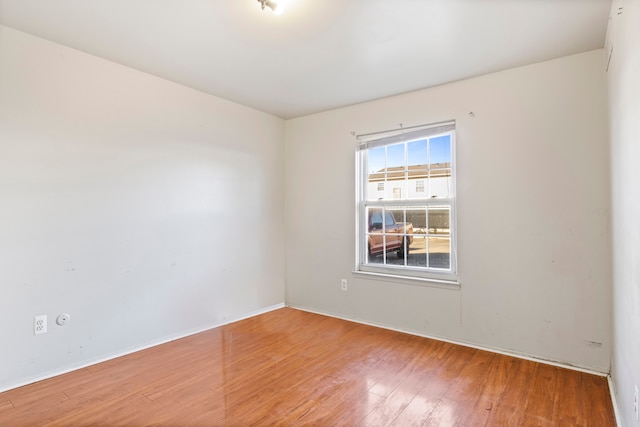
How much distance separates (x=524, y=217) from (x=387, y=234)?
1.31 m

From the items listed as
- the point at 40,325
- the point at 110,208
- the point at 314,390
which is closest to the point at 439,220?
the point at 314,390

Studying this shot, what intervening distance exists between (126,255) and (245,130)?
6.11 ft

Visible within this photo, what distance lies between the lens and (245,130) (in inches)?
151

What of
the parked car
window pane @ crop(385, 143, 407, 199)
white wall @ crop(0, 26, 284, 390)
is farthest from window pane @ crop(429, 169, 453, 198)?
white wall @ crop(0, 26, 284, 390)

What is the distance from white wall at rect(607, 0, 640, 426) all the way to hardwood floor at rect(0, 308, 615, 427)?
373 millimetres

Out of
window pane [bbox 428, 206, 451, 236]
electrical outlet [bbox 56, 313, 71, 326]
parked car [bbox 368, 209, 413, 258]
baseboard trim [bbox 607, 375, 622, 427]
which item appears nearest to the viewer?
baseboard trim [bbox 607, 375, 622, 427]

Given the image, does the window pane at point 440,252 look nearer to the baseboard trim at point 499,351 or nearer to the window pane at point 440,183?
the window pane at point 440,183

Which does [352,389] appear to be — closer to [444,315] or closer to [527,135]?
[444,315]

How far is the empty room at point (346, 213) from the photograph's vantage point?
6.59 ft

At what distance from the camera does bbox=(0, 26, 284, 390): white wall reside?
2281 mm

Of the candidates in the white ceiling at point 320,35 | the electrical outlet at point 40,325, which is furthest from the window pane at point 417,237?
the electrical outlet at point 40,325

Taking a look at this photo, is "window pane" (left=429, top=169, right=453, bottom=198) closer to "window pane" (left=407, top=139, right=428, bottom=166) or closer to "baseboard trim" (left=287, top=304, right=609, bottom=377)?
"window pane" (left=407, top=139, right=428, bottom=166)

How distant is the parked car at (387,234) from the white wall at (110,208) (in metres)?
1.44

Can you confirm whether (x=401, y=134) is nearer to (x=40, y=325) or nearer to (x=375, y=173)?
(x=375, y=173)
